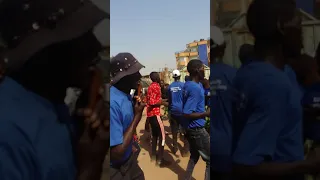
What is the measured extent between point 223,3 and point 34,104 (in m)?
0.78

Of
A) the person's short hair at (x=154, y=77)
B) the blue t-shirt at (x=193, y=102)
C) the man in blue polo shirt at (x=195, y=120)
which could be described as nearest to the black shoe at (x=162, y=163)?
the man in blue polo shirt at (x=195, y=120)

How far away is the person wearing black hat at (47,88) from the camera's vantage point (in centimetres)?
105

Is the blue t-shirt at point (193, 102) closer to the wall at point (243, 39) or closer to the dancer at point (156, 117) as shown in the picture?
the dancer at point (156, 117)

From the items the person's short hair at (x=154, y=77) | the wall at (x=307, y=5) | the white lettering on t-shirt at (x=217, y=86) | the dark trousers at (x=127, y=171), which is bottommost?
the dark trousers at (x=127, y=171)

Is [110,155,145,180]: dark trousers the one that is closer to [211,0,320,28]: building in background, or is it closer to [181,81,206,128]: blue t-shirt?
[181,81,206,128]: blue t-shirt

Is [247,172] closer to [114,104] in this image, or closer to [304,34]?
[304,34]

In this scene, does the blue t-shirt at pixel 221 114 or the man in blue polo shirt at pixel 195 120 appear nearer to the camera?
the blue t-shirt at pixel 221 114

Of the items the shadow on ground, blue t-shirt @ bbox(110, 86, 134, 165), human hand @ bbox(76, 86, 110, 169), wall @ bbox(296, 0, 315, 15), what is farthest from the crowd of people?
wall @ bbox(296, 0, 315, 15)

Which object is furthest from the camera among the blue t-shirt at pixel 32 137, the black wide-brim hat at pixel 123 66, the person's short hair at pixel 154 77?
the person's short hair at pixel 154 77

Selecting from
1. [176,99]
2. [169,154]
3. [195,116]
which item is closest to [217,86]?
[195,116]

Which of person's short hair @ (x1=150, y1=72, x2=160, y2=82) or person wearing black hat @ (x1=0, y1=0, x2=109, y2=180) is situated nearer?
person wearing black hat @ (x1=0, y1=0, x2=109, y2=180)

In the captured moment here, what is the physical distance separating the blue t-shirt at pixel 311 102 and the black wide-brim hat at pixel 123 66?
169 cm

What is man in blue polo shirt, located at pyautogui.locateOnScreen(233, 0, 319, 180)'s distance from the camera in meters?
1.16

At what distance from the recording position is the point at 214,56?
1252 millimetres
